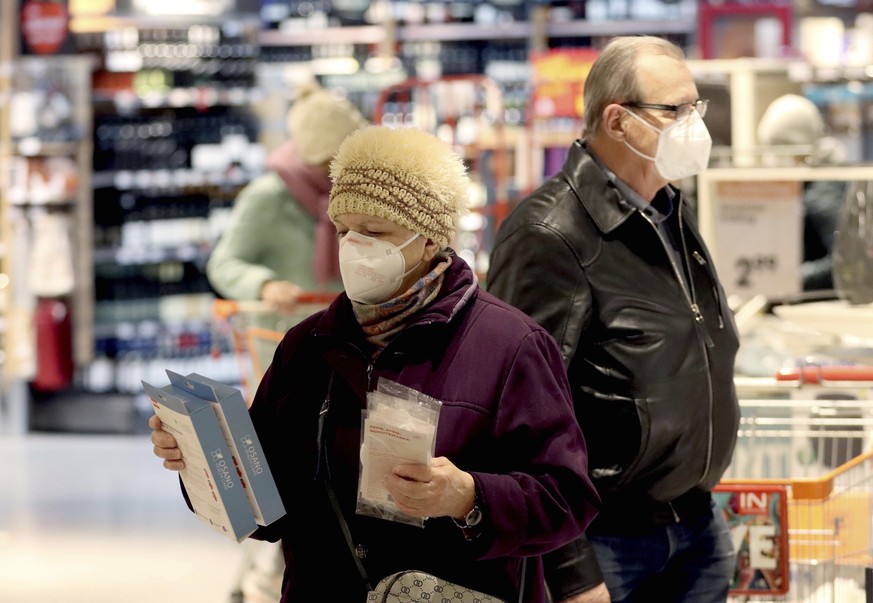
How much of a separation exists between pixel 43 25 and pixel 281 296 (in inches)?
218

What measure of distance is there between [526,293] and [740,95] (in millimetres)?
2447

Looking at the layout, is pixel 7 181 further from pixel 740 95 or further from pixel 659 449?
pixel 659 449

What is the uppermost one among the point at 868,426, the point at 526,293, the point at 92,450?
the point at 526,293

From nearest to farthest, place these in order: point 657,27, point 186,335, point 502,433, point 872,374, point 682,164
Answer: point 502,433 < point 682,164 < point 872,374 < point 186,335 < point 657,27

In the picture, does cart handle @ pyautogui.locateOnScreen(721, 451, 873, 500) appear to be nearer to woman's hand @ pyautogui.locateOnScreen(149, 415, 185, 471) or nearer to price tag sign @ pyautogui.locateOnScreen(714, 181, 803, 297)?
price tag sign @ pyautogui.locateOnScreen(714, 181, 803, 297)

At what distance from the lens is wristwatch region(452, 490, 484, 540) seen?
1.95m

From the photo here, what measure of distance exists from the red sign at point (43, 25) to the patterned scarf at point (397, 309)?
8.07 m

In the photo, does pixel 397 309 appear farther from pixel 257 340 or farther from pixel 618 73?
pixel 257 340

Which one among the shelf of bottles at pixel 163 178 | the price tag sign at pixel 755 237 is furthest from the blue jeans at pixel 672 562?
the shelf of bottles at pixel 163 178

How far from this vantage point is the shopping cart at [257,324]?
469cm

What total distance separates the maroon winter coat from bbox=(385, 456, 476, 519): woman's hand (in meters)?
0.04

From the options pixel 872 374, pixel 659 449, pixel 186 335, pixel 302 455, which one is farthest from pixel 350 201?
pixel 186 335

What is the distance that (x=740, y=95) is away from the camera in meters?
4.68

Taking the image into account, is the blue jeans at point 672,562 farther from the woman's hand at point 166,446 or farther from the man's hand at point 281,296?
the man's hand at point 281,296
